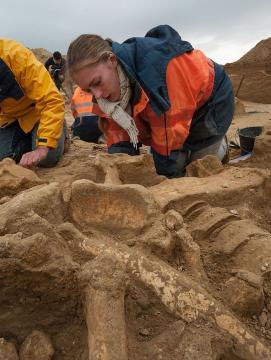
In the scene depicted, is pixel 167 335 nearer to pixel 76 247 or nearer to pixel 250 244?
pixel 76 247

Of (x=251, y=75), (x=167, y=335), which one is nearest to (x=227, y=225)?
(x=167, y=335)

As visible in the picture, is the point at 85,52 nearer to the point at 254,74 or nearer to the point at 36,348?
the point at 36,348

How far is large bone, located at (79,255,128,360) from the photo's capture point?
1.13 meters

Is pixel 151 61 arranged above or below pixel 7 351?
above

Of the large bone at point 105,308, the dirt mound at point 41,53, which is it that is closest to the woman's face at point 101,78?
the large bone at point 105,308

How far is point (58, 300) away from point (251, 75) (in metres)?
9.60

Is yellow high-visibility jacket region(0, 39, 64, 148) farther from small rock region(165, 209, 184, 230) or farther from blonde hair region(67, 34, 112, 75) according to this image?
small rock region(165, 209, 184, 230)

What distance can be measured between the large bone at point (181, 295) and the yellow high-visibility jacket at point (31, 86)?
1.80 m

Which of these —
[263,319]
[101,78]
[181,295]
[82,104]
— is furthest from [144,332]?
[82,104]

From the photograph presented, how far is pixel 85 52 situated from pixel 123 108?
50 cm

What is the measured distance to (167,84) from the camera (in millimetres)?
2668

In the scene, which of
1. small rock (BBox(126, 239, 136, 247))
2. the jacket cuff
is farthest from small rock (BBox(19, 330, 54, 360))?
the jacket cuff

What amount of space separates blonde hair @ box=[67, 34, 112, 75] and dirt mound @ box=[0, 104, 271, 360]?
111cm

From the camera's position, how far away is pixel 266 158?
331cm
